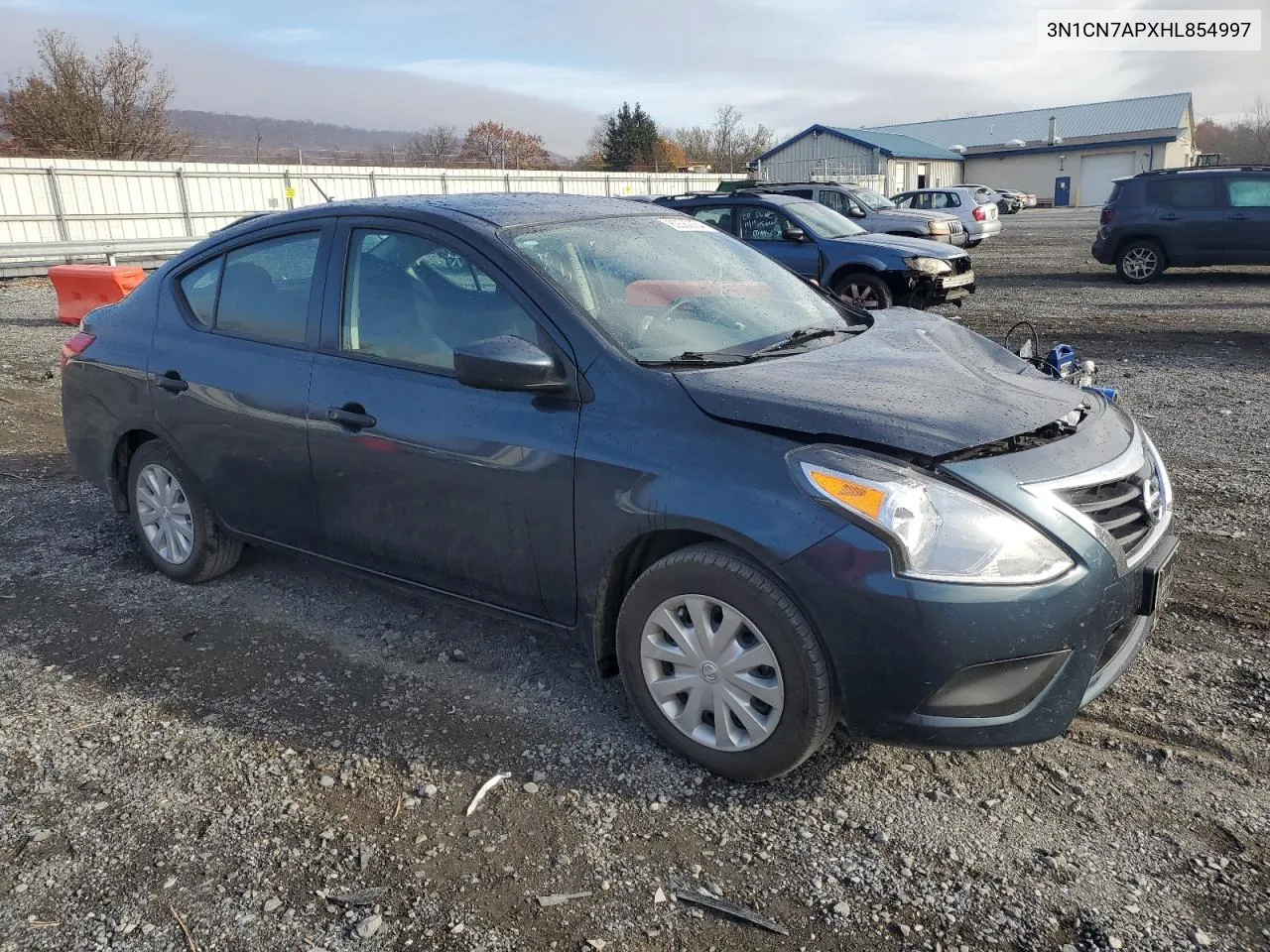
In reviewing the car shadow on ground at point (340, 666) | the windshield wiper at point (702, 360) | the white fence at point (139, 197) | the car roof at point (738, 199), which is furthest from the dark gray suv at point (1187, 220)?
the car shadow on ground at point (340, 666)

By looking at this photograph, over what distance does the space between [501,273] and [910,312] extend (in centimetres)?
201

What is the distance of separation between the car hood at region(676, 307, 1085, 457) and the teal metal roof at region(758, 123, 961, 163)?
192 feet

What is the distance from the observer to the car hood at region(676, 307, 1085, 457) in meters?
2.73

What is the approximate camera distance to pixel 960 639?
252cm

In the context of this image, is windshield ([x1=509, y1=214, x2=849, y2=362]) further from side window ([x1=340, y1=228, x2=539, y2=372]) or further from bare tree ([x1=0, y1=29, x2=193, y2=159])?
bare tree ([x1=0, y1=29, x2=193, y2=159])

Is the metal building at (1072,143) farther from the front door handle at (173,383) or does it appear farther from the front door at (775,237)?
the front door handle at (173,383)

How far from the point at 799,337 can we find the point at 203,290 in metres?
2.65

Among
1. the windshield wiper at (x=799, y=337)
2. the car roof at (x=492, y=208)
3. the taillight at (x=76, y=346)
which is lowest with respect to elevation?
the windshield wiper at (x=799, y=337)

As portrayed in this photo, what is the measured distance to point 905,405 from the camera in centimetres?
285

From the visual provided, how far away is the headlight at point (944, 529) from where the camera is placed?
253 cm

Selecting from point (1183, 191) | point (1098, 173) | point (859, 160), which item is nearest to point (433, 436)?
point (1183, 191)

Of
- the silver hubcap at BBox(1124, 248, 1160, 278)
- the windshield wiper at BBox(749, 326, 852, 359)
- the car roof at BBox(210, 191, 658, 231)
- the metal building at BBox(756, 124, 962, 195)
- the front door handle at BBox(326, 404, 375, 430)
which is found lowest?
the silver hubcap at BBox(1124, 248, 1160, 278)

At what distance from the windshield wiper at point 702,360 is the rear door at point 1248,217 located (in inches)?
608

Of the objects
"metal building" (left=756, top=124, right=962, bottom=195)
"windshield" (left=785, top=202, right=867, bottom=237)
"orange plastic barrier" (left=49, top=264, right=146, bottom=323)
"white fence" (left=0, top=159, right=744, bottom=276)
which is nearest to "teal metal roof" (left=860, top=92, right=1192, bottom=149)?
"metal building" (left=756, top=124, right=962, bottom=195)
